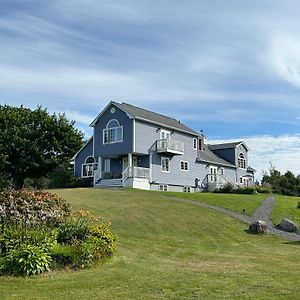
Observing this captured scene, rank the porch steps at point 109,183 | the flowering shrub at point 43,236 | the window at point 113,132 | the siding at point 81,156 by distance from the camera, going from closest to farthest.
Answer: the flowering shrub at point 43,236 → the porch steps at point 109,183 → the window at point 113,132 → the siding at point 81,156

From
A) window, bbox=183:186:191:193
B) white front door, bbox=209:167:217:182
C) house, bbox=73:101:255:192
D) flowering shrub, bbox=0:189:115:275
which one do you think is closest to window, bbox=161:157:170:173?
house, bbox=73:101:255:192

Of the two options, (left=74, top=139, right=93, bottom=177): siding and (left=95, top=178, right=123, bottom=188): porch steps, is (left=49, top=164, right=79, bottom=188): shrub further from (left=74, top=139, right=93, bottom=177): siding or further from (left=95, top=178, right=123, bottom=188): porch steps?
(left=95, top=178, right=123, bottom=188): porch steps

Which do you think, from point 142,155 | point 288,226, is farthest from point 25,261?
point 142,155

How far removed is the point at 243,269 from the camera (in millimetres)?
11180

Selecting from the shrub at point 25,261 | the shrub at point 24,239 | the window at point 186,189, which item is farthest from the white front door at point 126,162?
the shrub at point 25,261

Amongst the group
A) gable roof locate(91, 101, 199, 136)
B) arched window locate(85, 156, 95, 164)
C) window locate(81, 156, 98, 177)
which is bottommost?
window locate(81, 156, 98, 177)

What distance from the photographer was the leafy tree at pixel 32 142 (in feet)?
155

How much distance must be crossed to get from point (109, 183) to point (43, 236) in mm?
28213

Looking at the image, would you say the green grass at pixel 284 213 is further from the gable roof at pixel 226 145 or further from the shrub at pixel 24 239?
the gable roof at pixel 226 145

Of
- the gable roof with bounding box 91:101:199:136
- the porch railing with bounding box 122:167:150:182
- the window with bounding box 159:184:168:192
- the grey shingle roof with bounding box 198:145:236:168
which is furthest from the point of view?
the grey shingle roof with bounding box 198:145:236:168

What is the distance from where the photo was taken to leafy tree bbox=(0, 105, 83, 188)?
1859 inches

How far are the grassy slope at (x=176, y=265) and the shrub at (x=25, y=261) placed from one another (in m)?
0.32

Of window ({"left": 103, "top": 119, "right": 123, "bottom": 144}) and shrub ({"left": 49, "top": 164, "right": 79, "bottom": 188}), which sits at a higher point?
window ({"left": 103, "top": 119, "right": 123, "bottom": 144})

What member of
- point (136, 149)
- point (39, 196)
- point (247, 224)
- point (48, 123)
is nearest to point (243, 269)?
point (39, 196)
